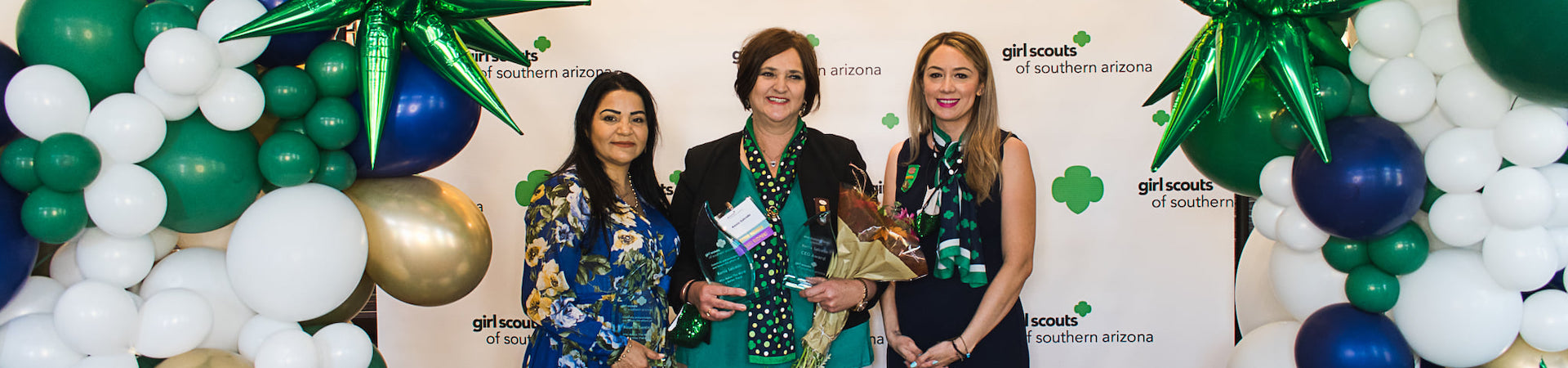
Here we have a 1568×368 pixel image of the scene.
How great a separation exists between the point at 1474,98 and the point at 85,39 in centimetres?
232

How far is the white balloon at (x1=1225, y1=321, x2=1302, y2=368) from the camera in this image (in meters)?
1.93

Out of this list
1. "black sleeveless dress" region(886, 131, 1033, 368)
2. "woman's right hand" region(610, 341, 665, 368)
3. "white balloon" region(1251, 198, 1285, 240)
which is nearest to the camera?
"white balloon" region(1251, 198, 1285, 240)

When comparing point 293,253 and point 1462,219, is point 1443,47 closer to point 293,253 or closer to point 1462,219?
point 1462,219

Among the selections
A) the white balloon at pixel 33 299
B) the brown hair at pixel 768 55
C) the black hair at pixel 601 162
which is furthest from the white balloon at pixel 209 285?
the brown hair at pixel 768 55

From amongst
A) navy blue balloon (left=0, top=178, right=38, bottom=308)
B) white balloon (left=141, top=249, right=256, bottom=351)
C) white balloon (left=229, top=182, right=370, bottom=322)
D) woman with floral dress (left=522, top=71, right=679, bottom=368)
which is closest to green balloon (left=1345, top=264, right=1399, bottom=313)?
woman with floral dress (left=522, top=71, right=679, bottom=368)

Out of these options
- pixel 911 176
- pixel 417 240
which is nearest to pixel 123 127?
pixel 417 240

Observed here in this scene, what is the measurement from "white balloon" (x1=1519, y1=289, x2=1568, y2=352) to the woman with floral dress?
1752 millimetres

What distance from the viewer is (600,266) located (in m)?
2.24

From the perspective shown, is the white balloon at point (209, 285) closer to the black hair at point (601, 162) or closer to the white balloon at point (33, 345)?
the white balloon at point (33, 345)

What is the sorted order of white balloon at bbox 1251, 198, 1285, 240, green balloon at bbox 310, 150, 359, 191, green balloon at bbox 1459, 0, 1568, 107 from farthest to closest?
white balloon at bbox 1251, 198, 1285, 240 < green balloon at bbox 310, 150, 359, 191 < green balloon at bbox 1459, 0, 1568, 107

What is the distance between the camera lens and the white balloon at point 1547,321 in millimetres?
1624

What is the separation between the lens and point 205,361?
1.65 m

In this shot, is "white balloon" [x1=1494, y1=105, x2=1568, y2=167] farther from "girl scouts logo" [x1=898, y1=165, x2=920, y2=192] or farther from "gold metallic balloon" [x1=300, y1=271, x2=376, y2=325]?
"gold metallic balloon" [x1=300, y1=271, x2=376, y2=325]

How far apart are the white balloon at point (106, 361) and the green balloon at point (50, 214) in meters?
0.21
